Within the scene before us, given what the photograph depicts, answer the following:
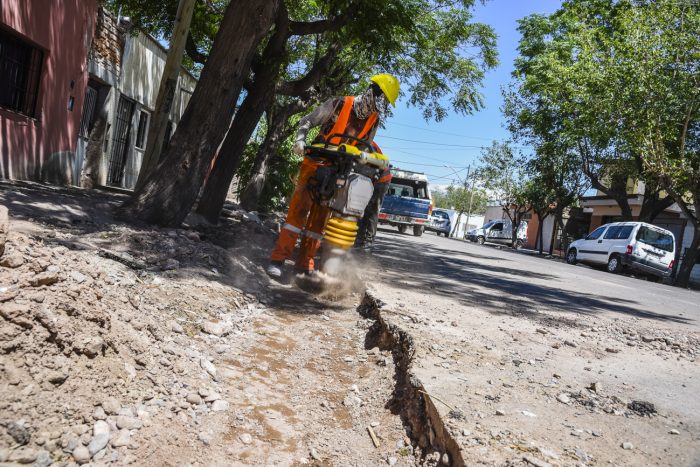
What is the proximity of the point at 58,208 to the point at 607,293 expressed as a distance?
8165mm

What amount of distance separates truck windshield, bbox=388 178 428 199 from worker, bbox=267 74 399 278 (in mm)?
17453

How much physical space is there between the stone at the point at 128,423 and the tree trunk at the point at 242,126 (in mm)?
7058

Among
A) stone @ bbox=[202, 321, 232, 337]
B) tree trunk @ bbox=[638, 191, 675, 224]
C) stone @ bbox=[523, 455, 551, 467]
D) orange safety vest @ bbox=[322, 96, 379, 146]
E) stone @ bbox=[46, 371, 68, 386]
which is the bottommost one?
stone @ bbox=[202, 321, 232, 337]

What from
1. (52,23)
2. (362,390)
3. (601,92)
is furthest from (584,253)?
(362,390)

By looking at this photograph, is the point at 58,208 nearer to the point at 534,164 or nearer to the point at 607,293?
the point at 607,293

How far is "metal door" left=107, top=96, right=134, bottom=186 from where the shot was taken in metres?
Result: 15.5

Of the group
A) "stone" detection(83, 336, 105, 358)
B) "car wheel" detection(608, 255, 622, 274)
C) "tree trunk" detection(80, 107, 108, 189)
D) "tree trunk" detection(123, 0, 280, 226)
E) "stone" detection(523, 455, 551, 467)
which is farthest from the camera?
"car wheel" detection(608, 255, 622, 274)

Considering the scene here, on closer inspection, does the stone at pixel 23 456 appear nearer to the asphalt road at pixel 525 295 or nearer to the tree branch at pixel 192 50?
the asphalt road at pixel 525 295

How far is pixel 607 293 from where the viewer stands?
952cm

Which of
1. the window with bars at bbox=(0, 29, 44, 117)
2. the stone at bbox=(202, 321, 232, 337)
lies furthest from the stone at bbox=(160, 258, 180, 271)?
the window with bars at bbox=(0, 29, 44, 117)

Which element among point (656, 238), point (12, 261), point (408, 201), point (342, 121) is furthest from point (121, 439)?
point (408, 201)

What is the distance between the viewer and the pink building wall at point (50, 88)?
945 cm

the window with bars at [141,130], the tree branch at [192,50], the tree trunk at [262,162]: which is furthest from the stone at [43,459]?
the window with bars at [141,130]

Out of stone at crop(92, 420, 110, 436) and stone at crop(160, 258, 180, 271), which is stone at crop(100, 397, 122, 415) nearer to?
stone at crop(92, 420, 110, 436)
